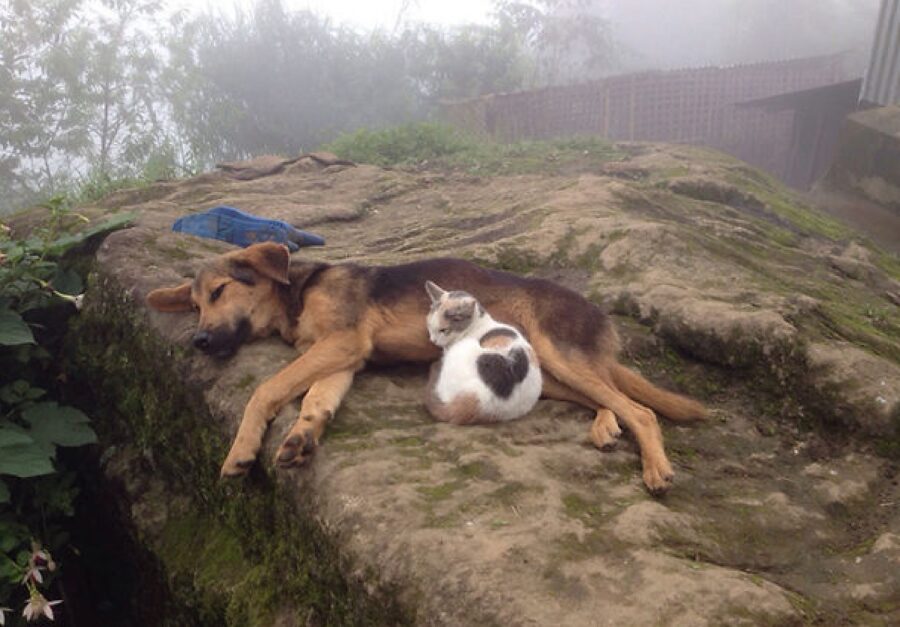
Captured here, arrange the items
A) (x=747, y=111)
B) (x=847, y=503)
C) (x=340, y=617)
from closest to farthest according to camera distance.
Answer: (x=340, y=617)
(x=847, y=503)
(x=747, y=111)

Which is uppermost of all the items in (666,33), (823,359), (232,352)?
(232,352)

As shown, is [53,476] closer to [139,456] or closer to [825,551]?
[139,456]

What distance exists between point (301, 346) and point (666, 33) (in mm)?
38457

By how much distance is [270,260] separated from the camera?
4215 millimetres

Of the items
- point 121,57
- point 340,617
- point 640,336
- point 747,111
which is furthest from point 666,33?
point 340,617

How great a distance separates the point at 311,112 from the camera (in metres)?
21.8

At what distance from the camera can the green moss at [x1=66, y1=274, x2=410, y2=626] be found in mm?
2990

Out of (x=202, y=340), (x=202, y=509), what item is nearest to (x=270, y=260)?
(x=202, y=340)

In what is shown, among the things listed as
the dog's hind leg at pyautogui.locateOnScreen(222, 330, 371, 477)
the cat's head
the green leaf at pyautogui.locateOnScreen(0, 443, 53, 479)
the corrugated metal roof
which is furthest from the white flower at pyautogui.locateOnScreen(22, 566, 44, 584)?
the corrugated metal roof

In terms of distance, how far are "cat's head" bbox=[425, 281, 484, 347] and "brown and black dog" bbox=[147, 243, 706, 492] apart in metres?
0.22

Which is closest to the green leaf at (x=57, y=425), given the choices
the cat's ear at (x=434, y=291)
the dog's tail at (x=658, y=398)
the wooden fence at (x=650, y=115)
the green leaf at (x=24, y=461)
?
the green leaf at (x=24, y=461)

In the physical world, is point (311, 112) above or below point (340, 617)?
below

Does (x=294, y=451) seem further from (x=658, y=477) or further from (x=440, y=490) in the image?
(x=658, y=477)

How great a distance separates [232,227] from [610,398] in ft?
12.3
